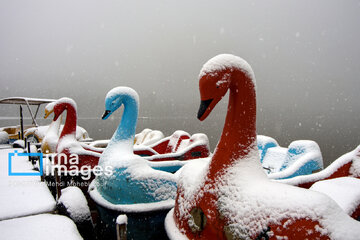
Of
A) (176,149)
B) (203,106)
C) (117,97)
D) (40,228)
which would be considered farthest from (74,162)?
(203,106)

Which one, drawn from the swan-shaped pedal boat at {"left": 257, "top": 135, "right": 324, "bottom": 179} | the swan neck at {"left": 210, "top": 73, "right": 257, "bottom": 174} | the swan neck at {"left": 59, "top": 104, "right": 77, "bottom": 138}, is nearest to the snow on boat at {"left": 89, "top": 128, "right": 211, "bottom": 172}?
the swan-shaped pedal boat at {"left": 257, "top": 135, "right": 324, "bottom": 179}

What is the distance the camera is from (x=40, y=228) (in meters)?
2.22

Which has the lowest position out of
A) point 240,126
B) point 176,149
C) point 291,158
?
point 176,149

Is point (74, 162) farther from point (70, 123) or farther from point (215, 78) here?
point (215, 78)

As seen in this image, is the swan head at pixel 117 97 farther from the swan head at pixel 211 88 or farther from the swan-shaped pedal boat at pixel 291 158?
the swan-shaped pedal boat at pixel 291 158

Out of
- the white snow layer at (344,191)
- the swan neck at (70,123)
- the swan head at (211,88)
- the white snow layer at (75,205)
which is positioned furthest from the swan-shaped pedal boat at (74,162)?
the white snow layer at (344,191)

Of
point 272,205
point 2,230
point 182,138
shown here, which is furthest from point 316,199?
point 182,138

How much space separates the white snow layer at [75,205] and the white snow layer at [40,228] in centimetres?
8

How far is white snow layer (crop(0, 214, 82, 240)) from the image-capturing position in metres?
2.08

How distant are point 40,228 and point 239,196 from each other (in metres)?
1.91

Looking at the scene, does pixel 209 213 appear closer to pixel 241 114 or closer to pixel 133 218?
pixel 241 114

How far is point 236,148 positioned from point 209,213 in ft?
1.54

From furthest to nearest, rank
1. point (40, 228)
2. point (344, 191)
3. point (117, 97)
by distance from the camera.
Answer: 1. point (117, 97)
2. point (40, 228)
3. point (344, 191)

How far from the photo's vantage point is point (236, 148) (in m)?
1.65
